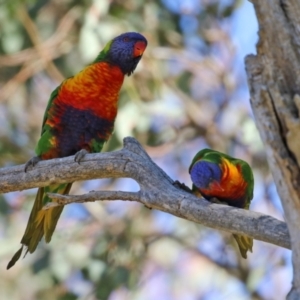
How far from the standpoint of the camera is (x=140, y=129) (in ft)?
14.9

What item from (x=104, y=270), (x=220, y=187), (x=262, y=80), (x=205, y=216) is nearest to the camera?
(x=262, y=80)

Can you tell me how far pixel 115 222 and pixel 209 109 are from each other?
1.25 m

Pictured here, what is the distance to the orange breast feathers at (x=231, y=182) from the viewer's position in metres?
2.83

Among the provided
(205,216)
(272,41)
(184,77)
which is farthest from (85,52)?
(272,41)

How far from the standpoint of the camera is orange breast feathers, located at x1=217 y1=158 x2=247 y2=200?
2.83 m

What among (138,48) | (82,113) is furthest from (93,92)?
(138,48)

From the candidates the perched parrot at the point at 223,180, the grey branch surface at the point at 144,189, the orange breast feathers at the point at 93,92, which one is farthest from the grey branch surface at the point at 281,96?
the orange breast feathers at the point at 93,92

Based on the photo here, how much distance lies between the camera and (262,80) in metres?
1.71

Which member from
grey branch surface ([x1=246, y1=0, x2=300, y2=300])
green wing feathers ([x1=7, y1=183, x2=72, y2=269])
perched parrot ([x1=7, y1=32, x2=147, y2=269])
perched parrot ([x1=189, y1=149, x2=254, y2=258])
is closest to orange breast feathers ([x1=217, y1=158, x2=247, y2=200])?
perched parrot ([x1=189, y1=149, x2=254, y2=258])

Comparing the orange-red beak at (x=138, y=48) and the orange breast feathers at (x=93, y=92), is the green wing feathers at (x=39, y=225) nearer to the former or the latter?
the orange breast feathers at (x=93, y=92)

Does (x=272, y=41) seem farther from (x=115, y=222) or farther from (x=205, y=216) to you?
(x=115, y=222)

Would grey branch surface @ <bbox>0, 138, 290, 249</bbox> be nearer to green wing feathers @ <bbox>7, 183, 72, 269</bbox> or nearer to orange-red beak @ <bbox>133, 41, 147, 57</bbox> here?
green wing feathers @ <bbox>7, 183, 72, 269</bbox>

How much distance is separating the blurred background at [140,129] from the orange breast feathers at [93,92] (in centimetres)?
114

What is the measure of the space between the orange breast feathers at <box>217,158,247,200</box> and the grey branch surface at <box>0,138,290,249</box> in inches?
20.5
